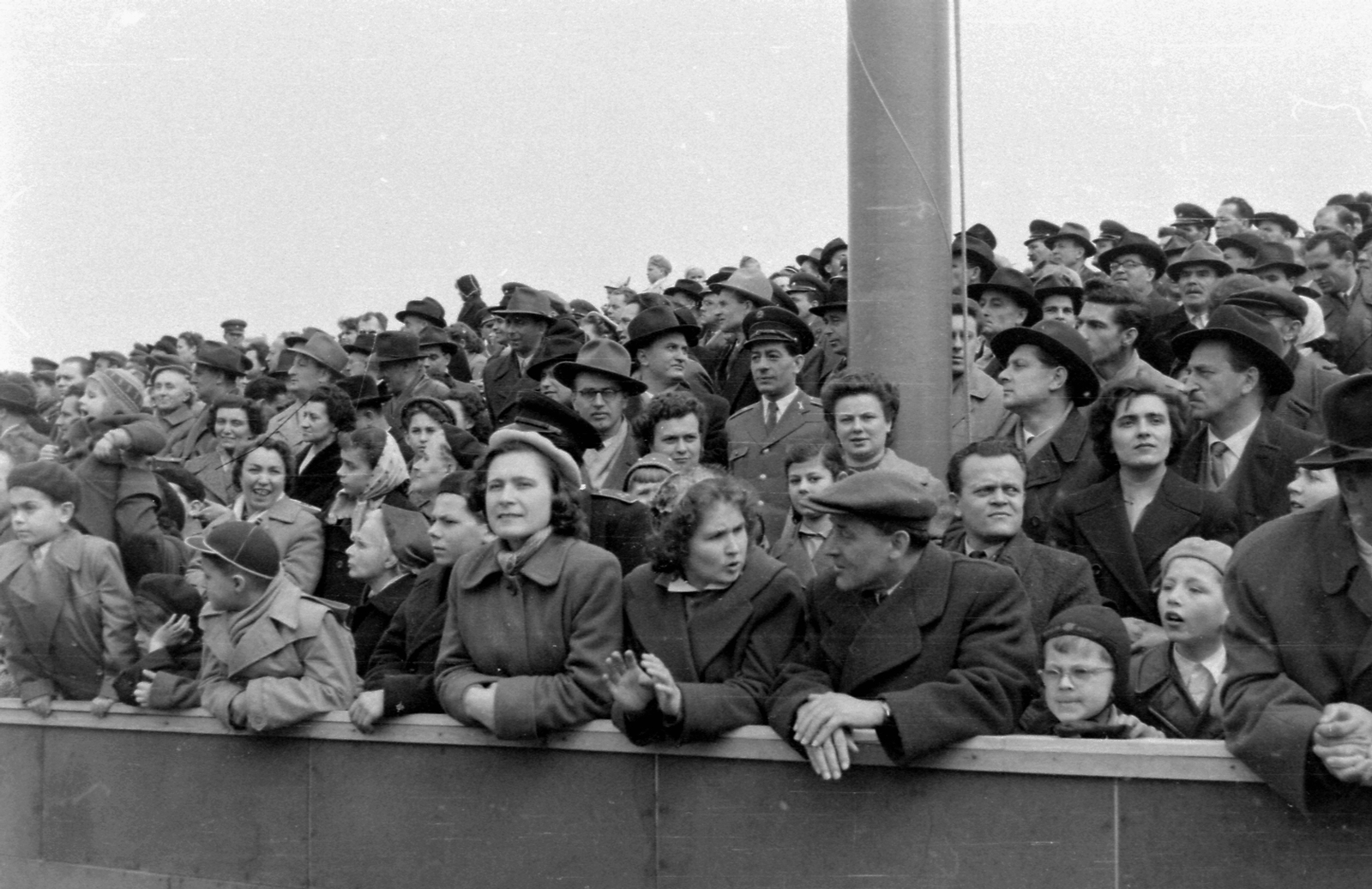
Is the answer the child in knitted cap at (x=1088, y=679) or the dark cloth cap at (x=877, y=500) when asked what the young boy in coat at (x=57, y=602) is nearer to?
the dark cloth cap at (x=877, y=500)

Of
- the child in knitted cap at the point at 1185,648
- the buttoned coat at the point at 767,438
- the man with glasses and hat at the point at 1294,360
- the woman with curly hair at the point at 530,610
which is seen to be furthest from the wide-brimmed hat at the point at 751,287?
the child in knitted cap at the point at 1185,648

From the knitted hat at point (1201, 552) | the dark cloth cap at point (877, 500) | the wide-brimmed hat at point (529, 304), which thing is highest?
the wide-brimmed hat at point (529, 304)

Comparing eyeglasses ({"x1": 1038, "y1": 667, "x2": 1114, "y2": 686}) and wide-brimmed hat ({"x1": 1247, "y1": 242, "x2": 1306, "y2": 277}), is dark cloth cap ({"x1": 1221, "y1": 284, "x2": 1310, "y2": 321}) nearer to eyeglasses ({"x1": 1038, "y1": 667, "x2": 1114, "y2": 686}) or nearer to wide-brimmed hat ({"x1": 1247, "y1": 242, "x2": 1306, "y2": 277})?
wide-brimmed hat ({"x1": 1247, "y1": 242, "x2": 1306, "y2": 277})

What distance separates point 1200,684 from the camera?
222 inches

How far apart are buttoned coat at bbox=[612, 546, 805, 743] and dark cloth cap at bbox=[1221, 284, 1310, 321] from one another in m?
2.97

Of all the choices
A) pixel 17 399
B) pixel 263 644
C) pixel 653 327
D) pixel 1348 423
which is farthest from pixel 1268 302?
pixel 17 399

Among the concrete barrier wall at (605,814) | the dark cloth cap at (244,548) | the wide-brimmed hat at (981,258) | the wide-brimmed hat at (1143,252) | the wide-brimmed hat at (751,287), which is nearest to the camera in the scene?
the concrete barrier wall at (605,814)

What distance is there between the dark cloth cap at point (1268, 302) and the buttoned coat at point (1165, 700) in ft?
7.96

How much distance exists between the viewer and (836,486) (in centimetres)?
544

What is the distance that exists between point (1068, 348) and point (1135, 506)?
1.12 meters

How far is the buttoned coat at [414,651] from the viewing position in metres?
6.53

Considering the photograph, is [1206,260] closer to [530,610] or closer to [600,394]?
[600,394]

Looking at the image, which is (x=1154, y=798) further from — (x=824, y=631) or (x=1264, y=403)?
(x=1264, y=403)

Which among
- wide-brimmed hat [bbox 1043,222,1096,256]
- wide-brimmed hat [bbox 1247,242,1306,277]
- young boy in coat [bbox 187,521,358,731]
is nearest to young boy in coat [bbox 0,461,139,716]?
young boy in coat [bbox 187,521,358,731]
